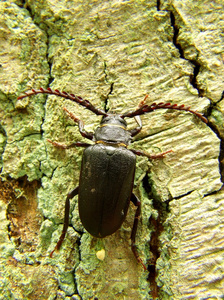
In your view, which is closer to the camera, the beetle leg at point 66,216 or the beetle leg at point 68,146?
the beetle leg at point 66,216

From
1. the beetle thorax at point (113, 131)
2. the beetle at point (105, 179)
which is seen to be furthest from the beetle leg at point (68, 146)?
the beetle thorax at point (113, 131)

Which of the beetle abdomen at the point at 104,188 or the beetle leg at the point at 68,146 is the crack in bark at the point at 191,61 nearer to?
the beetle abdomen at the point at 104,188

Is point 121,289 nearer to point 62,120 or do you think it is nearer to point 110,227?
point 110,227

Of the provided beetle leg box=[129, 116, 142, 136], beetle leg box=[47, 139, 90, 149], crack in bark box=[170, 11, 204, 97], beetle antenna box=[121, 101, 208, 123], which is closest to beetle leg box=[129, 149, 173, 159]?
beetle leg box=[129, 116, 142, 136]

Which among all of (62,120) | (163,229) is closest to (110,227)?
(163,229)

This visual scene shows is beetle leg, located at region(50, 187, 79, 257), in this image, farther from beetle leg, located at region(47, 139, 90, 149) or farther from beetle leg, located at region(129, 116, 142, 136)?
beetle leg, located at region(129, 116, 142, 136)

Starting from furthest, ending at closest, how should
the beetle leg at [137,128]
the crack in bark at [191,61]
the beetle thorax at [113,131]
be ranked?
the beetle thorax at [113,131], the beetle leg at [137,128], the crack in bark at [191,61]
